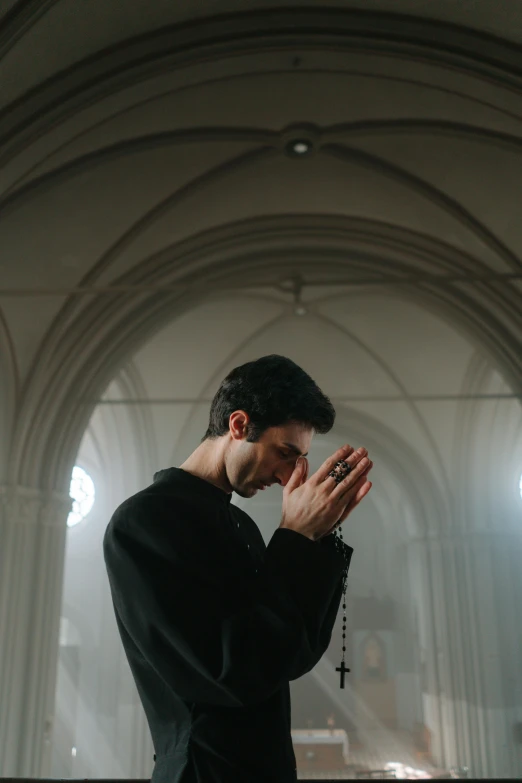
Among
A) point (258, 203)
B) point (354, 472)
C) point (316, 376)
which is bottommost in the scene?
point (354, 472)

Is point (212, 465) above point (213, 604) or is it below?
above

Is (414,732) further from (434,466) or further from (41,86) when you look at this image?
(41,86)

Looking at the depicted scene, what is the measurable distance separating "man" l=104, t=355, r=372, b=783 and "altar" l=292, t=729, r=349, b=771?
7.51 m

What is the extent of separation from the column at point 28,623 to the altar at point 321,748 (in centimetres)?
274

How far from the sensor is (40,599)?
841 cm

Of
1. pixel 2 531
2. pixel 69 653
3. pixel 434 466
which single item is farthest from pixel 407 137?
pixel 69 653

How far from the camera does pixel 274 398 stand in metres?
1.53

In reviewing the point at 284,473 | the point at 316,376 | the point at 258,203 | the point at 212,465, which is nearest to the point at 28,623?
the point at 316,376

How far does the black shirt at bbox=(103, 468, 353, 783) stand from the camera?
4.06 feet

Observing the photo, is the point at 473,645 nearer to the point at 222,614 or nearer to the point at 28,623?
the point at 28,623

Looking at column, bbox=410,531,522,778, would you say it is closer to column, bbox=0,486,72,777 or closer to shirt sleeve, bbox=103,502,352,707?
column, bbox=0,486,72,777

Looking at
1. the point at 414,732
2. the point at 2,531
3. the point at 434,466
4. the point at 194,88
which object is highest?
the point at 194,88

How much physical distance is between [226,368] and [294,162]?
3111mm

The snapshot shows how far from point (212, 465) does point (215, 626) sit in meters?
0.45
